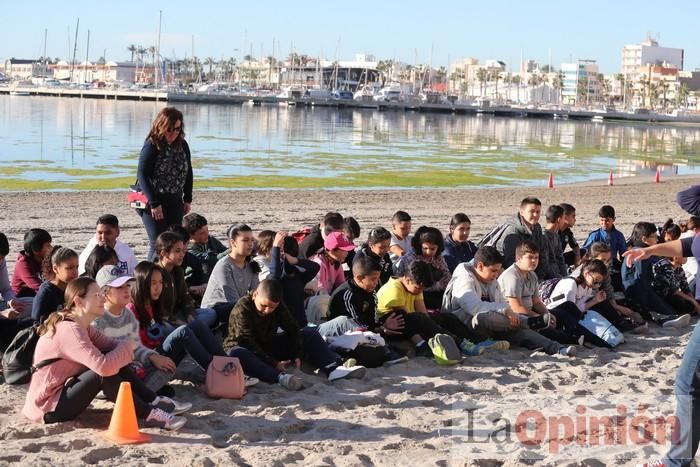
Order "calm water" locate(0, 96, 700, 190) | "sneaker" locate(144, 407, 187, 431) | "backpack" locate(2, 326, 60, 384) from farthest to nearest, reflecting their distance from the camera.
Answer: "calm water" locate(0, 96, 700, 190) < "backpack" locate(2, 326, 60, 384) < "sneaker" locate(144, 407, 187, 431)

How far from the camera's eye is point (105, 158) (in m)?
32.5

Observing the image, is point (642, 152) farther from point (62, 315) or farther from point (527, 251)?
point (62, 315)

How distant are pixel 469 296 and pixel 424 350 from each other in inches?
30.6

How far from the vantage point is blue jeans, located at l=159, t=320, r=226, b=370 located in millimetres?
6660

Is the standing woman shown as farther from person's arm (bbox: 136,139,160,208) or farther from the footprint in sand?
the footprint in sand

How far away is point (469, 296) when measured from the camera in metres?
8.41

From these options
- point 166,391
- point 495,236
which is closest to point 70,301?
point 166,391

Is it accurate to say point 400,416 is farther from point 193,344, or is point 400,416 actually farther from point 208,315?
point 208,315

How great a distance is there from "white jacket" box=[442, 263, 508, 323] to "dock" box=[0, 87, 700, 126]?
117337 mm

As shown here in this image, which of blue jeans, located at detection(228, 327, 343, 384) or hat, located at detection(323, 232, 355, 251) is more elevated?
hat, located at detection(323, 232, 355, 251)

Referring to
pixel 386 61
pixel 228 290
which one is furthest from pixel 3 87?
pixel 228 290

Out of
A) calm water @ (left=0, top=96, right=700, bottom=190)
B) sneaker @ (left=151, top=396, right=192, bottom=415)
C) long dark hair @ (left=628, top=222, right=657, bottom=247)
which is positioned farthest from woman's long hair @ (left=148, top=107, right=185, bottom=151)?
calm water @ (left=0, top=96, right=700, bottom=190)

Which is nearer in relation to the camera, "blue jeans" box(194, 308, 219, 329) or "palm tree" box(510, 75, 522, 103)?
"blue jeans" box(194, 308, 219, 329)

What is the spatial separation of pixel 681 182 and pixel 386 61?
168 meters
